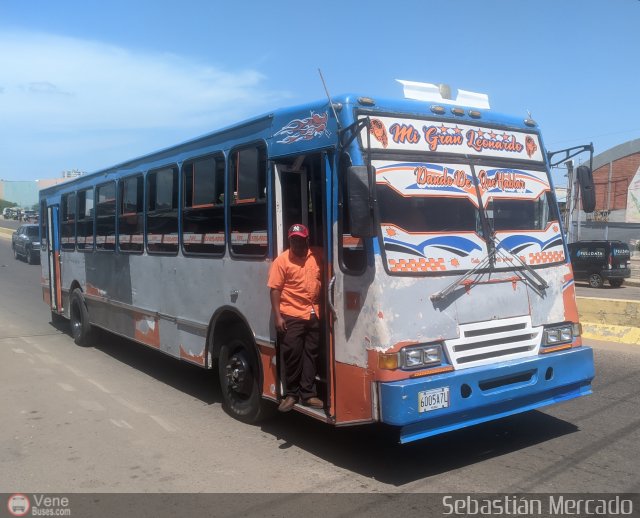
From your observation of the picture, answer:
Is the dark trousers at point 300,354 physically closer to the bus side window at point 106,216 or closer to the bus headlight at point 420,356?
the bus headlight at point 420,356

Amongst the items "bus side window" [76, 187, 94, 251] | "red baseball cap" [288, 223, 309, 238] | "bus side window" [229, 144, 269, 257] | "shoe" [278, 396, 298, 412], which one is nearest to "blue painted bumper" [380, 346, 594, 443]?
"shoe" [278, 396, 298, 412]

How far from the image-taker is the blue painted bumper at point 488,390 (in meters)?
4.29

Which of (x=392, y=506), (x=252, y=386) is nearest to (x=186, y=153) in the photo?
(x=252, y=386)

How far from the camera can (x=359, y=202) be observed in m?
4.28

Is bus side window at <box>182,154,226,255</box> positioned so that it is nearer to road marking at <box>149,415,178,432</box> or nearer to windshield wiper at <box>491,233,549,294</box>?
road marking at <box>149,415,178,432</box>

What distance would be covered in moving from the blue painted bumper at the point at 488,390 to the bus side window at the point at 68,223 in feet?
27.6

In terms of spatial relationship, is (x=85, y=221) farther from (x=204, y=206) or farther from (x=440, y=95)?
(x=440, y=95)

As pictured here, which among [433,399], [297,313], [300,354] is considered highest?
[297,313]

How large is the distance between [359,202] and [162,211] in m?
4.03

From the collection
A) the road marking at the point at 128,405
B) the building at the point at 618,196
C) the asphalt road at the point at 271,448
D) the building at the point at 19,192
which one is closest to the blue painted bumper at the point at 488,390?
the asphalt road at the point at 271,448

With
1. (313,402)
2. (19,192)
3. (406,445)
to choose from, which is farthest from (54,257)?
(19,192)

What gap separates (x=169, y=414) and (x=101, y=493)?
6.62 ft

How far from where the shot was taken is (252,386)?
6023 millimetres

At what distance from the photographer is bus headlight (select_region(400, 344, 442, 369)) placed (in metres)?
4.40
